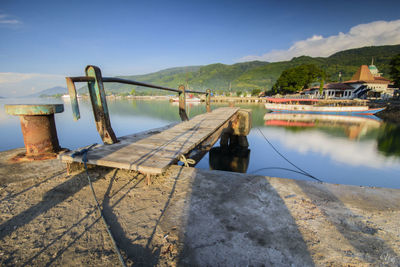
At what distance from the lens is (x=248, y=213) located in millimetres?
1707

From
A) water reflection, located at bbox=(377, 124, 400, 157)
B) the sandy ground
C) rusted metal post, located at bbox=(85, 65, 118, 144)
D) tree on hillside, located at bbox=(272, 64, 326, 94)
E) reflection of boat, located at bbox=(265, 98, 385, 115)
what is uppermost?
tree on hillside, located at bbox=(272, 64, 326, 94)

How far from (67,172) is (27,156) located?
4.24ft

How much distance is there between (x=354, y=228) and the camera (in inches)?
59.2

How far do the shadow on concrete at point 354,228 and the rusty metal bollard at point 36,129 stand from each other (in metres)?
4.40

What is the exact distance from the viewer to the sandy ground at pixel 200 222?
1.28 m

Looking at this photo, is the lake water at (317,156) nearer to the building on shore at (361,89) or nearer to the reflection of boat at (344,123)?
the reflection of boat at (344,123)

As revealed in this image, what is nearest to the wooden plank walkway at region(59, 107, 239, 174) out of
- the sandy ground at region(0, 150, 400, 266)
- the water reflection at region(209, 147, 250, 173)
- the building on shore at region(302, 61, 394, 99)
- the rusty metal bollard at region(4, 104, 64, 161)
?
the sandy ground at region(0, 150, 400, 266)

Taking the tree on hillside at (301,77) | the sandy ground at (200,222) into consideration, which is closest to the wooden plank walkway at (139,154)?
the sandy ground at (200,222)

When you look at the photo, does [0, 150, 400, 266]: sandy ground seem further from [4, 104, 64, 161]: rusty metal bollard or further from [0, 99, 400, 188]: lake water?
[0, 99, 400, 188]: lake water

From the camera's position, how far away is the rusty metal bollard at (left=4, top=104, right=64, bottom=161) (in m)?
3.10

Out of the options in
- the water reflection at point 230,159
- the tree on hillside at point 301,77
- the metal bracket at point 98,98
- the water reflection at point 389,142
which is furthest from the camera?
the tree on hillside at point 301,77

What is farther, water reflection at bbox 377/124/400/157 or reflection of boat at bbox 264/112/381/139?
reflection of boat at bbox 264/112/381/139

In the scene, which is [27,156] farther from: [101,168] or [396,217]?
[396,217]

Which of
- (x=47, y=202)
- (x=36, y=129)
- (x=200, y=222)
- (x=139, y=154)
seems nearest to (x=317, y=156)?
(x=139, y=154)
